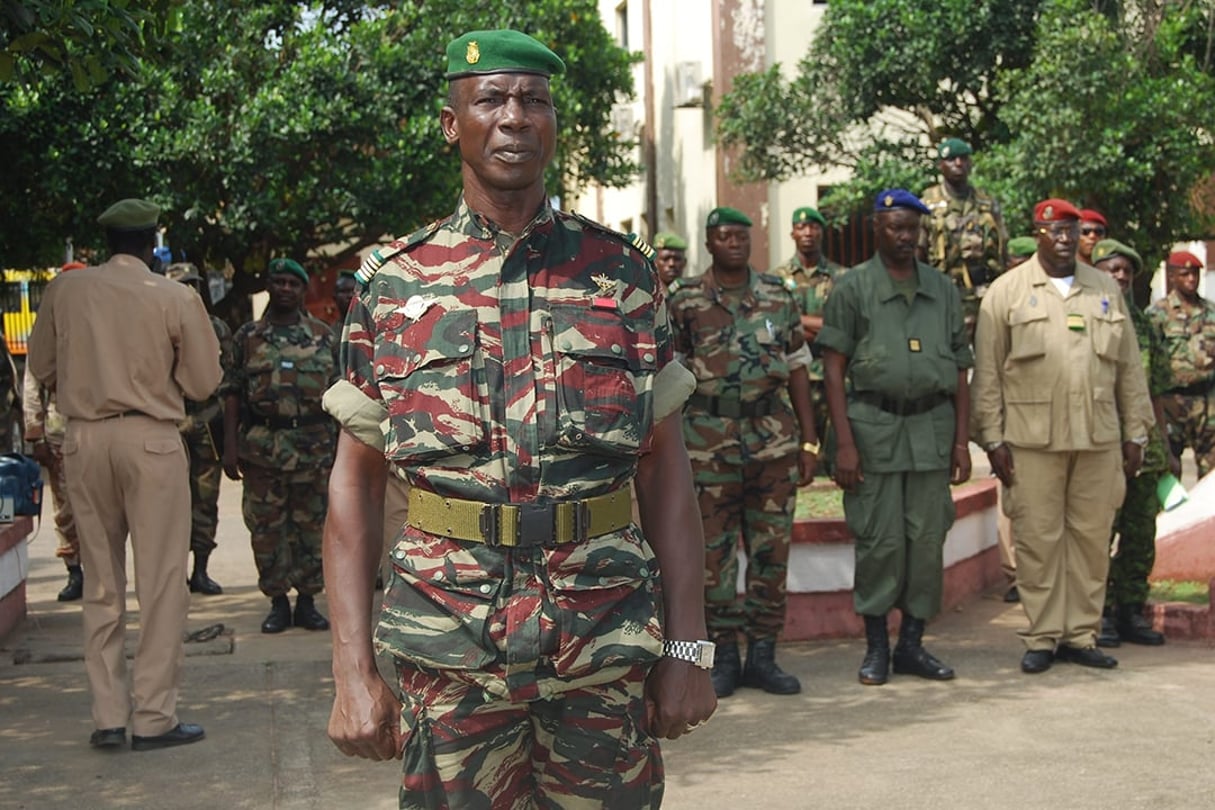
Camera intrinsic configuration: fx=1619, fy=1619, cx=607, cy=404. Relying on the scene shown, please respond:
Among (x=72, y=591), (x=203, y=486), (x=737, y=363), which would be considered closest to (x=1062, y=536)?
(x=737, y=363)

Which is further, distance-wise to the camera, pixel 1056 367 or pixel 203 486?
pixel 203 486

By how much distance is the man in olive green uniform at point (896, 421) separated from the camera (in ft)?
22.5

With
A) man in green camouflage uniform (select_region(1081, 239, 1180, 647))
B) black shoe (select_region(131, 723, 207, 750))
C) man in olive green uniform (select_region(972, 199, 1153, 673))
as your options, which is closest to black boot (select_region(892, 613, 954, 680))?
man in olive green uniform (select_region(972, 199, 1153, 673))

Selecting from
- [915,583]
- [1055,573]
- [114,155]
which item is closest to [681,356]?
[915,583]

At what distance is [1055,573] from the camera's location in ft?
23.6

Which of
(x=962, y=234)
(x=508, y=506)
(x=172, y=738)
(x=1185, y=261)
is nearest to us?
(x=508, y=506)

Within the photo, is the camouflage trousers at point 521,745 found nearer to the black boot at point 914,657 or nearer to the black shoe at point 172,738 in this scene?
the black shoe at point 172,738

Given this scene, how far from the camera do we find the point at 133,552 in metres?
6.03

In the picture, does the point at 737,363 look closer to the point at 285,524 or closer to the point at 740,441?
the point at 740,441

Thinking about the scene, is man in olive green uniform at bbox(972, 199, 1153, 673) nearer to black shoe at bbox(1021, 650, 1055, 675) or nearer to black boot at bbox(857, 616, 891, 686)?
black shoe at bbox(1021, 650, 1055, 675)

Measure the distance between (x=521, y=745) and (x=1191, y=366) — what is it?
24.9 feet

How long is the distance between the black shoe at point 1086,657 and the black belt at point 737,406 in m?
1.80

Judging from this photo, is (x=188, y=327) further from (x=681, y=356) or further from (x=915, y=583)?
(x=915, y=583)

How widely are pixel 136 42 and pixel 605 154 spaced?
53.3ft
